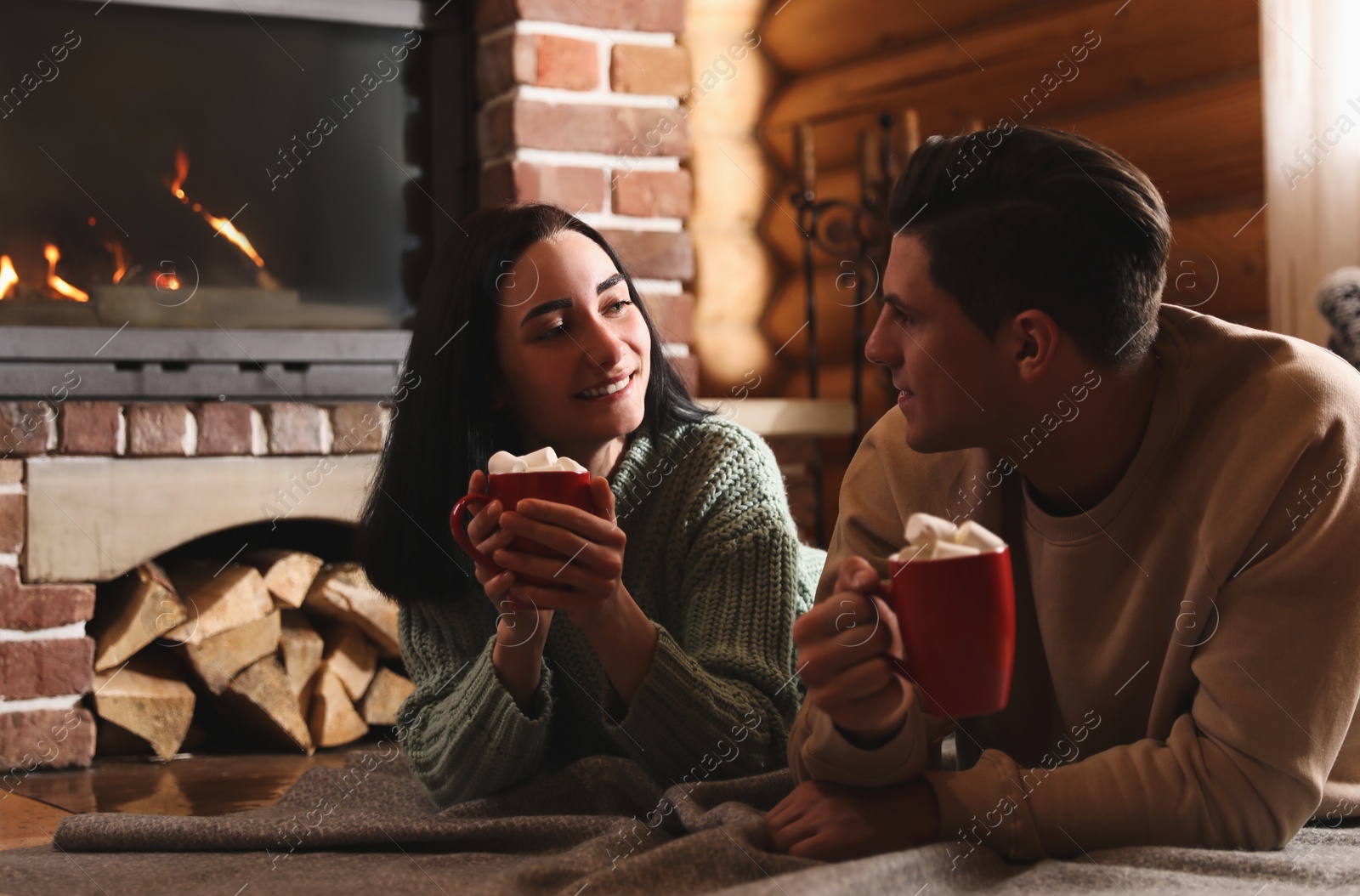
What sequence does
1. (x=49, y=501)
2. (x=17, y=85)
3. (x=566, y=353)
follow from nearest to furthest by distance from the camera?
(x=566, y=353) → (x=49, y=501) → (x=17, y=85)

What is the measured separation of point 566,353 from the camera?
56.2 inches

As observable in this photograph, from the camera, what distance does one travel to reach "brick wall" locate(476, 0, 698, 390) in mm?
2381

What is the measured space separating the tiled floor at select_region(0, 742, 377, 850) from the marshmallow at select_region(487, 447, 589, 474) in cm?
79

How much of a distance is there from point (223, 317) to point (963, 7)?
1.60m

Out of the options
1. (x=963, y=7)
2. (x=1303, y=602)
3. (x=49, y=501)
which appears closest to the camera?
(x=1303, y=602)

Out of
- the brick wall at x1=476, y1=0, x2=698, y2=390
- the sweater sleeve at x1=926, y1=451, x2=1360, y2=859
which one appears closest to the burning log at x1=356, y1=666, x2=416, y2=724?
the brick wall at x1=476, y1=0, x2=698, y2=390

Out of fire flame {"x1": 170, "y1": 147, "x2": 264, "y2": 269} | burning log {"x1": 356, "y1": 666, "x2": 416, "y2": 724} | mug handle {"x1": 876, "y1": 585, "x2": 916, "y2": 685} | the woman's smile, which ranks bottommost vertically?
burning log {"x1": 356, "y1": 666, "x2": 416, "y2": 724}

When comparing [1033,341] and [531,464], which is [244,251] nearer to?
[531,464]

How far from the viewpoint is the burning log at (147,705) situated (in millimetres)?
2145

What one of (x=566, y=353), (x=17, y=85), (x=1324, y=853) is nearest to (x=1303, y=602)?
(x=1324, y=853)

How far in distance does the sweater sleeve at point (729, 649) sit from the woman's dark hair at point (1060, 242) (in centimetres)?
42

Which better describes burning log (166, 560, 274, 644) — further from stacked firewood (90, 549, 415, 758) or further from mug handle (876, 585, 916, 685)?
mug handle (876, 585, 916, 685)

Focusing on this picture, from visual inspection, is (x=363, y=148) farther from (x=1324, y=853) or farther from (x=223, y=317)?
(x=1324, y=853)

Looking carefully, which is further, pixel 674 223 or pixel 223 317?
pixel 674 223
